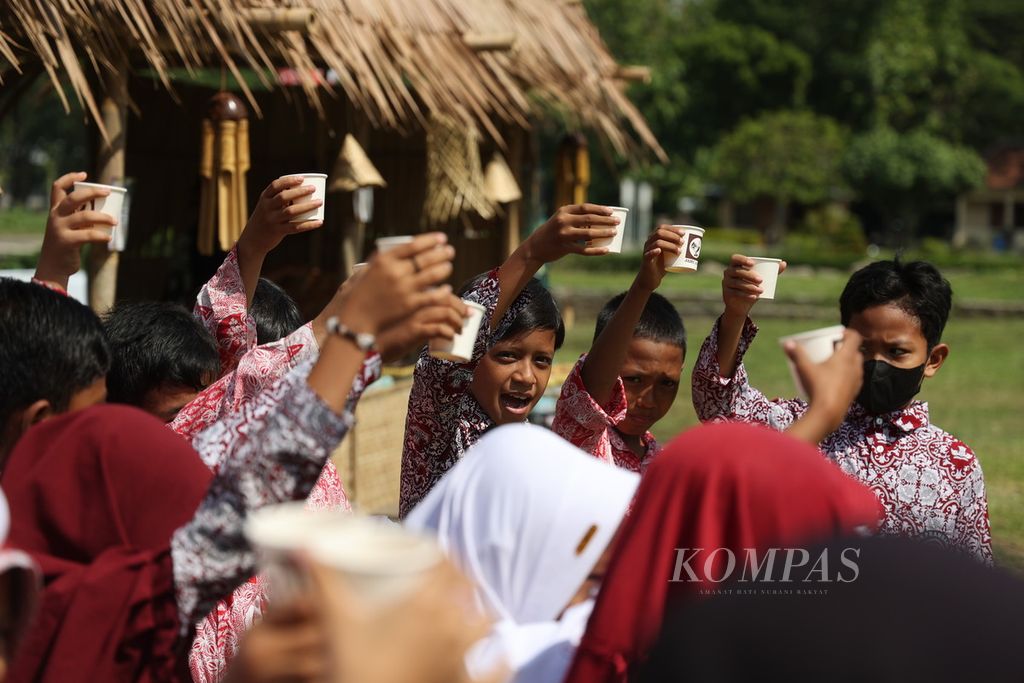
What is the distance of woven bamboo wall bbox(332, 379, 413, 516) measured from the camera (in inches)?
266

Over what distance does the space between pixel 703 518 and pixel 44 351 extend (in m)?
1.26

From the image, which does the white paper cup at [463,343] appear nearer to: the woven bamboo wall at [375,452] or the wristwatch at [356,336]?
the wristwatch at [356,336]

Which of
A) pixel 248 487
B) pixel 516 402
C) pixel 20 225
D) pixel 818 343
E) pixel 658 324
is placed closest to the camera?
pixel 248 487

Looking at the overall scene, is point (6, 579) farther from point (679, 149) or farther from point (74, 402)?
point (679, 149)

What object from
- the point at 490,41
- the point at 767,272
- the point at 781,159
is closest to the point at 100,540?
the point at 767,272

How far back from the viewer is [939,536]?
10.7ft

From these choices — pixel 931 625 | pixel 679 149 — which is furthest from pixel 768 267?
pixel 679 149

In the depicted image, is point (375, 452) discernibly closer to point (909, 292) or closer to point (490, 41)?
point (490, 41)

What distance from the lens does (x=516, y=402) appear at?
343 centimetres

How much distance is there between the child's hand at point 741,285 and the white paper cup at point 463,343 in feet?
3.74

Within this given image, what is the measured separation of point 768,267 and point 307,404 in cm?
176

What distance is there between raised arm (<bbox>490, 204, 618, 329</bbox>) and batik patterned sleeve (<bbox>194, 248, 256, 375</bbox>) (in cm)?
68

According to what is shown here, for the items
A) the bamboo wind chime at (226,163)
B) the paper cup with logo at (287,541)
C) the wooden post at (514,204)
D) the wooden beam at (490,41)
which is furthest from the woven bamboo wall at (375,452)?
the paper cup with logo at (287,541)

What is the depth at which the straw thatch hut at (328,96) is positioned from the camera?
577 cm
